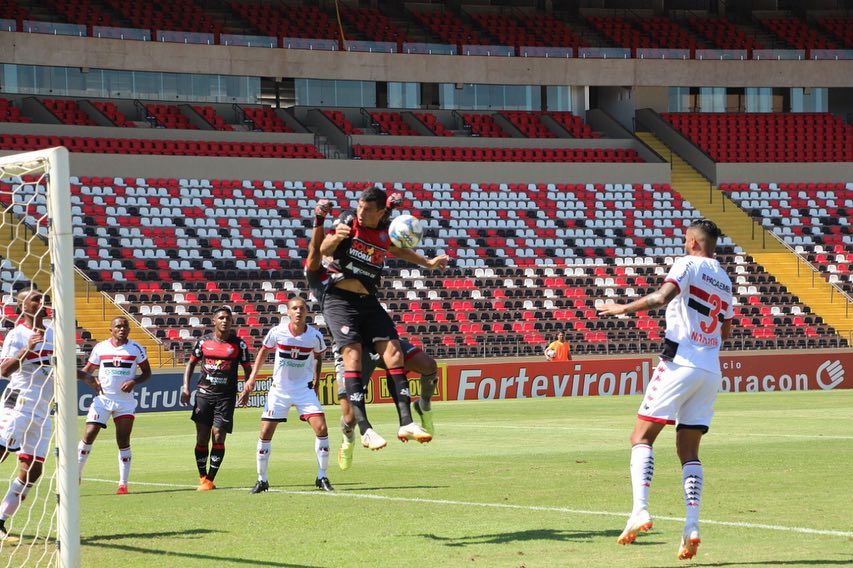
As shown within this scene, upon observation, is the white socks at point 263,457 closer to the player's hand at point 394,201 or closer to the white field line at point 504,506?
the white field line at point 504,506

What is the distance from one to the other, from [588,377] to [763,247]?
46.3 ft

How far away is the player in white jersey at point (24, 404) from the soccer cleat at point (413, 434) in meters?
2.99

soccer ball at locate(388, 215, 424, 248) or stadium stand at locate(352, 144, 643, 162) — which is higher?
stadium stand at locate(352, 144, 643, 162)

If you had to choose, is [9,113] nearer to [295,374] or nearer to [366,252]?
[295,374]

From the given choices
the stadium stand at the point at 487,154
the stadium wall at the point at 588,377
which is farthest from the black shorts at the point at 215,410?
the stadium stand at the point at 487,154

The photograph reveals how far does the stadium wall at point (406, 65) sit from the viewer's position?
46.7m

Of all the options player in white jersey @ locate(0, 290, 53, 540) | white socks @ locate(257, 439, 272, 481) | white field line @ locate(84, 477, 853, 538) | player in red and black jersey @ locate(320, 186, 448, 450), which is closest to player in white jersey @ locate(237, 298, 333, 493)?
white socks @ locate(257, 439, 272, 481)

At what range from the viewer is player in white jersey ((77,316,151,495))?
51.3 ft

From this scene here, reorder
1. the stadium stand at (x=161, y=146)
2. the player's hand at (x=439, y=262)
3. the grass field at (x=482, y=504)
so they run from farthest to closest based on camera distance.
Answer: the stadium stand at (x=161, y=146), the player's hand at (x=439, y=262), the grass field at (x=482, y=504)

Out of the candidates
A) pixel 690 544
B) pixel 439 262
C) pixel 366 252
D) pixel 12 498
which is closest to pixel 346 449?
pixel 366 252

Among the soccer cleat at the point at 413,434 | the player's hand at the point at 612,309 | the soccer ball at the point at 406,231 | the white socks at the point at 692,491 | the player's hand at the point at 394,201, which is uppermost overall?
the player's hand at the point at 394,201

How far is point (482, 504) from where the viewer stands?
A: 13188 mm

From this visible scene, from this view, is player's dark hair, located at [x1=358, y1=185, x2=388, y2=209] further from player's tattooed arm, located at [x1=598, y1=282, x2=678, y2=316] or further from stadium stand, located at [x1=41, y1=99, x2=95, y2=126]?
stadium stand, located at [x1=41, y1=99, x2=95, y2=126]

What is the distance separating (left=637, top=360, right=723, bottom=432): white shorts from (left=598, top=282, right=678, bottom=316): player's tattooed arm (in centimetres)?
59
